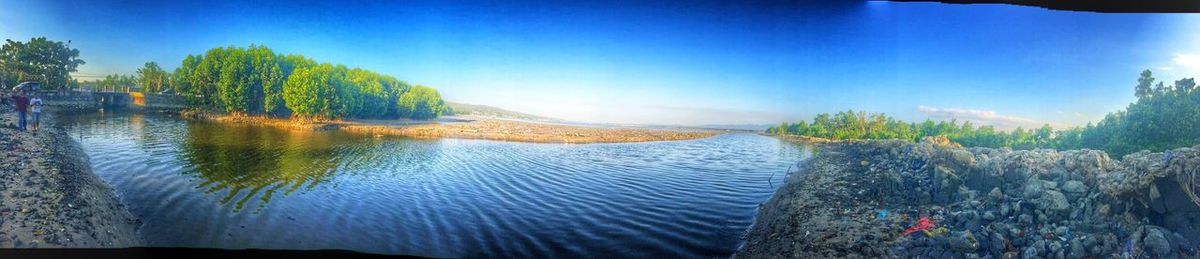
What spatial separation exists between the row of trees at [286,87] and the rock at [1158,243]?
470 centimetres

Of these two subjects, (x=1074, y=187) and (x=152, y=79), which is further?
(x=152, y=79)

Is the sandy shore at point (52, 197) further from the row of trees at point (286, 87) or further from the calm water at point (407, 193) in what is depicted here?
the row of trees at point (286, 87)

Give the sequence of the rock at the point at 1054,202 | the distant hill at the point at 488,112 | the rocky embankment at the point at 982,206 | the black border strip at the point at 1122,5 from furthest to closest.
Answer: the distant hill at the point at 488,112
the black border strip at the point at 1122,5
the rock at the point at 1054,202
the rocky embankment at the point at 982,206

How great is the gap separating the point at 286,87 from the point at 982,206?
17.2ft

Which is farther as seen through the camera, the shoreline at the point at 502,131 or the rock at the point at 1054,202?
the shoreline at the point at 502,131

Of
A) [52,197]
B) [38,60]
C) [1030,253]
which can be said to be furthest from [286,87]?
[1030,253]

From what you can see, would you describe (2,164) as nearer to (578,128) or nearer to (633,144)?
(578,128)

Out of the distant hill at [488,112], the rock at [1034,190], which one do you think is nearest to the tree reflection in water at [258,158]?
the distant hill at [488,112]

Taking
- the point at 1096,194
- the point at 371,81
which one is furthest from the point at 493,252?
the point at 1096,194

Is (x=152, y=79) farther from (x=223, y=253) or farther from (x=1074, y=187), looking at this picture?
(x=1074, y=187)

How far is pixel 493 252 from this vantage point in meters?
3.68

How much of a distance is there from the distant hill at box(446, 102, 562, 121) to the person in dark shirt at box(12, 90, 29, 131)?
3.28 metres

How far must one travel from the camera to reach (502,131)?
482 cm

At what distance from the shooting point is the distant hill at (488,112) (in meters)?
4.54
